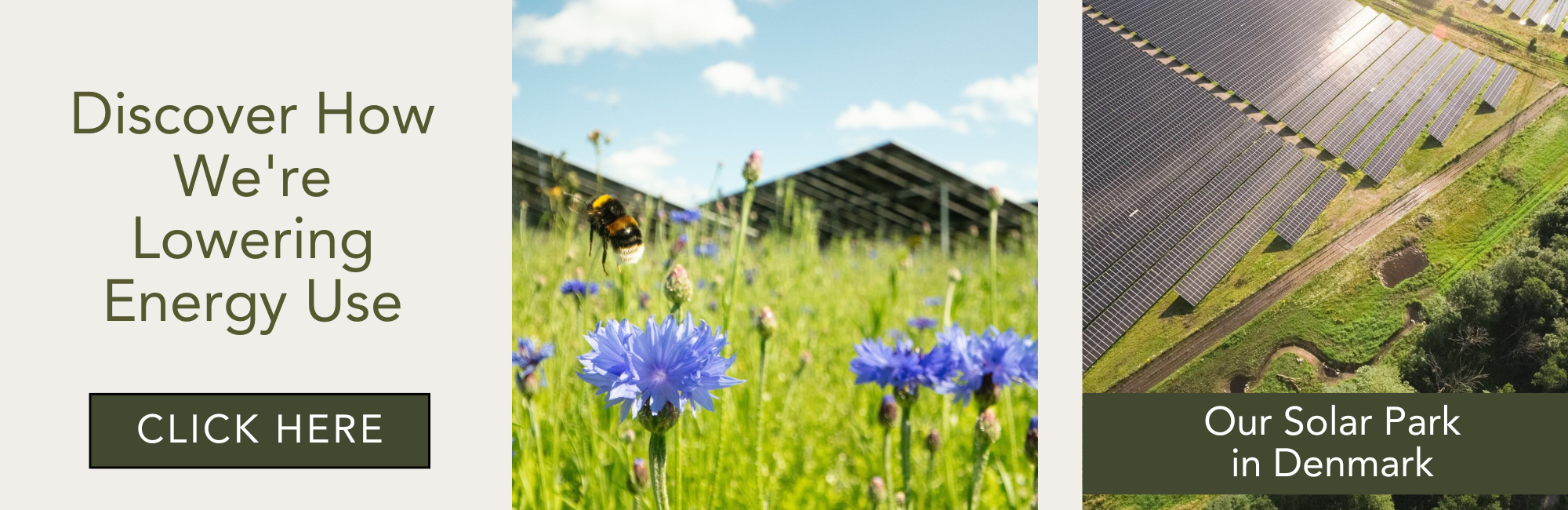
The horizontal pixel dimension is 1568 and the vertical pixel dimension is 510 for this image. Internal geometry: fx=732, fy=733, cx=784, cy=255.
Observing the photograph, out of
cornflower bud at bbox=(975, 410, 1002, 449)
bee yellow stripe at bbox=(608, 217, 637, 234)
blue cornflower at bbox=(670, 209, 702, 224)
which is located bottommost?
cornflower bud at bbox=(975, 410, 1002, 449)

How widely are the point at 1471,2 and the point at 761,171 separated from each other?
2.04 m

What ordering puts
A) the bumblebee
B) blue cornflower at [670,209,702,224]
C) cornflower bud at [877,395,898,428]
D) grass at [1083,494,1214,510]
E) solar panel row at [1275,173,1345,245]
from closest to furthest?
cornflower bud at [877,395,898,428], the bumblebee, grass at [1083,494,1214,510], solar panel row at [1275,173,1345,245], blue cornflower at [670,209,702,224]

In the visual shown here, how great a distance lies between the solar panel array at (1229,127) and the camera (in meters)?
1.76

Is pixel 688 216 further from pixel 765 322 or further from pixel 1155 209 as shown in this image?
pixel 1155 209

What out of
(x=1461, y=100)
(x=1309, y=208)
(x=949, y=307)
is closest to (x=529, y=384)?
(x=949, y=307)

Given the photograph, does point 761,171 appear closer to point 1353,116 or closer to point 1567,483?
point 1353,116

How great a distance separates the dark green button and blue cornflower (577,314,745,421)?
2.91 ft

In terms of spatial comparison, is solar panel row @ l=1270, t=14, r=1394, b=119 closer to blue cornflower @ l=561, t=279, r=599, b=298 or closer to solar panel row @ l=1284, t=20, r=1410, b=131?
solar panel row @ l=1284, t=20, r=1410, b=131

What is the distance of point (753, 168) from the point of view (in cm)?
131

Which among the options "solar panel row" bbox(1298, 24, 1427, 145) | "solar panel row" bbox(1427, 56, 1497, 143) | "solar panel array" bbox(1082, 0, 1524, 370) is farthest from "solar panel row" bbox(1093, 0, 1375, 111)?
"solar panel row" bbox(1427, 56, 1497, 143)

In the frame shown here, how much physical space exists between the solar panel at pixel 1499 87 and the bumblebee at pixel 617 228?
2215 millimetres

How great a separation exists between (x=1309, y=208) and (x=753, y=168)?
1522mm

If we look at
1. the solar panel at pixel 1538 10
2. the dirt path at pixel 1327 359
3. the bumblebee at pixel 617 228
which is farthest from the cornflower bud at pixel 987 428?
the solar panel at pixel 1538 10

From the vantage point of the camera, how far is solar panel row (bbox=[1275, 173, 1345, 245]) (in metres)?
1.87
